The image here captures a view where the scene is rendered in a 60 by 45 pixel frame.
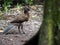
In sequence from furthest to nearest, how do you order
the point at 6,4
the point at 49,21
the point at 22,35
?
the point at 6,4 → the point at 22,35 → the point at 49,21

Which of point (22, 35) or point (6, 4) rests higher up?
point (6, 4)

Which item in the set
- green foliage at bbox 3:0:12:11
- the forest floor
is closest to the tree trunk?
the forest floor

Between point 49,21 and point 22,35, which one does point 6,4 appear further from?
A: point 49,21

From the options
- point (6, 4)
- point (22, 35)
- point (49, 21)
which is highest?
point (49, 21)

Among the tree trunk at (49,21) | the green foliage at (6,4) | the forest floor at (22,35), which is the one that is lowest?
the forest floor at (22,35)

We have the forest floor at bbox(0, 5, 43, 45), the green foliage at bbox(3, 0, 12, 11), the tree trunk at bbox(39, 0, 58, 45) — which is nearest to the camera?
the tree trunk at bbox(39, 0, 58, 45)

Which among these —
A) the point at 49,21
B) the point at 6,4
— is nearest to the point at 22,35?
the point at 6,4

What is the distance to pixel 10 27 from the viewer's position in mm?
10562

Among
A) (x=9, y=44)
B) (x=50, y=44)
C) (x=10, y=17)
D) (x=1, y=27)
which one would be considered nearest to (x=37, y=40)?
(x=50, y=44)

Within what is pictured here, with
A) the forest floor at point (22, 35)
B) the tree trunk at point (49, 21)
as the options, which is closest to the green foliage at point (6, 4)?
the forest floor at point (22, 35)

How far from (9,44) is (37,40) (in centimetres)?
346

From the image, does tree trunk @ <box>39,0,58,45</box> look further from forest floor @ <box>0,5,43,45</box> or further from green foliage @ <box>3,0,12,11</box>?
green foliage @ <box>3,0,12,11</box>

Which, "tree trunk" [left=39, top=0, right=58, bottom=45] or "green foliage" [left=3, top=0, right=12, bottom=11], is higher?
"tree trunk" [left=39, top=0, right=58, bottom=45]

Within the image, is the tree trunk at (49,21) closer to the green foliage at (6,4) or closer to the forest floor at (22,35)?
the forest floor at (22,35)
